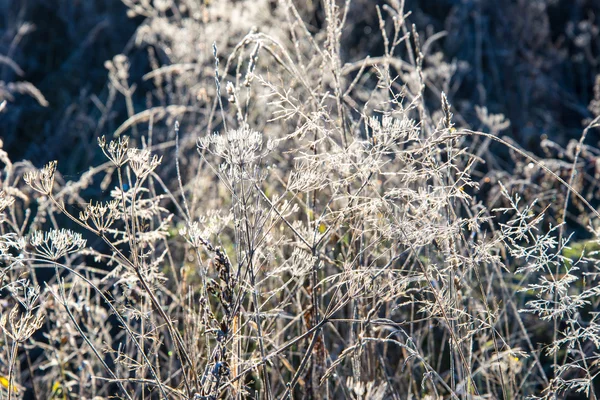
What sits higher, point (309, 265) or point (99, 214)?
point (99, 214)

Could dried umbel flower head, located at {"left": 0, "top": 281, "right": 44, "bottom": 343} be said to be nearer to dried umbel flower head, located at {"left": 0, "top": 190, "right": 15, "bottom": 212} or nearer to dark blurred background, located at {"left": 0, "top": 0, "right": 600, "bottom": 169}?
dried umbel flower head, located at {"left": 0, "top": 190, "right": 15, "bottom": 212}

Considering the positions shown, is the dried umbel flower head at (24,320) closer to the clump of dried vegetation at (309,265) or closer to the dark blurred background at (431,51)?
the clump of dried vegetation at (309,265)

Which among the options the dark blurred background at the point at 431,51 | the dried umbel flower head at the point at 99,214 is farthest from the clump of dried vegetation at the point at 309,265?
the dark blurred background at the point at 431,51

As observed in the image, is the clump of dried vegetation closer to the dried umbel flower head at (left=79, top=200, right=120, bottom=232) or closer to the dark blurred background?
the dried umbel flower head at (left=79, top=200, right=120, bottom=232)

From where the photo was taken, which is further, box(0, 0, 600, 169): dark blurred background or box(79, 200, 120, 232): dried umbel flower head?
box(0, 0, 600, 169): dark blurred background

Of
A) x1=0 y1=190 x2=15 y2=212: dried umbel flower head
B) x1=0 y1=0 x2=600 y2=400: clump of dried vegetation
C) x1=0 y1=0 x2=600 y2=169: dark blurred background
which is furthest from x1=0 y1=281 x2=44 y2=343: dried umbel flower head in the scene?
x1=0 y1=0 x2=600 y2=169: dark blurred background

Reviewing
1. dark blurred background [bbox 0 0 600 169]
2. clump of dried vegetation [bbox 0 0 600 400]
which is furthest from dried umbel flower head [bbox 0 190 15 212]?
dark blurred background [bbox 0 0 600 169]

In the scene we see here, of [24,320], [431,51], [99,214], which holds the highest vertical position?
[99,214]

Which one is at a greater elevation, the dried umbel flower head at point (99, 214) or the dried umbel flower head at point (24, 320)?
the dried umbel flower head at point (99, 214)

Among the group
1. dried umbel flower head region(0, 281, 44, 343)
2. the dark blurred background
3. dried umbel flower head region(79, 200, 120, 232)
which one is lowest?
the dark blurred background

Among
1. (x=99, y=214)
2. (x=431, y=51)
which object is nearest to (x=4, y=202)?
(x=99, y=214)

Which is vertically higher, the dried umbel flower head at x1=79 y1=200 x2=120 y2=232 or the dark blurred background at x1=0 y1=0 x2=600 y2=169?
the dried umbel flower head at x1=79 y1=200 x2=120 y2=232

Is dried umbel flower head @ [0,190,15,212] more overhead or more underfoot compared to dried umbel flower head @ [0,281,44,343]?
more overhead

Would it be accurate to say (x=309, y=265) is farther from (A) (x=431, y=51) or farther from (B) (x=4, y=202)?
(A) (x=431, y=51)
